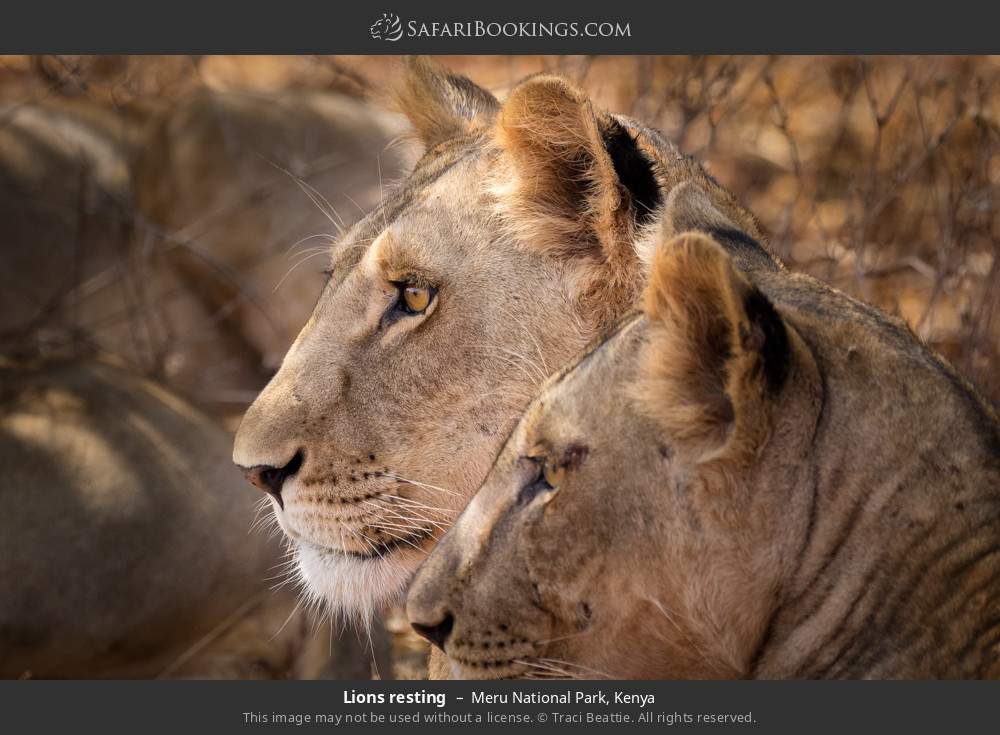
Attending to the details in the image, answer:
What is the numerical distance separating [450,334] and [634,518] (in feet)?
2.89

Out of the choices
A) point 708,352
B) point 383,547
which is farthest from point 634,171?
point 383,547

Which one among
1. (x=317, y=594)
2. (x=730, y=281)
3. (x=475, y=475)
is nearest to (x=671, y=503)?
(x=730, y=281)

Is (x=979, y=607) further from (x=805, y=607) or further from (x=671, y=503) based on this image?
(x=671, y=503)

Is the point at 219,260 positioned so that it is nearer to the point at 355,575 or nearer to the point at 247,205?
the point at 247,205

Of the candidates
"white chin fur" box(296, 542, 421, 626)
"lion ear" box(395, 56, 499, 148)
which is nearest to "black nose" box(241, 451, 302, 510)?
"white chin fur" box(296, 542, 421, 626)

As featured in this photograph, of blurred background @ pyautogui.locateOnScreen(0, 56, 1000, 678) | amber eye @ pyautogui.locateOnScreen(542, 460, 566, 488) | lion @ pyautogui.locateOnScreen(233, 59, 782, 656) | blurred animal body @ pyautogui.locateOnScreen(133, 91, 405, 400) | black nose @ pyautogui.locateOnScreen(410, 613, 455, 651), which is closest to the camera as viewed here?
amber eye @ pyautogui.locateOnScreen(542, 460, 566, 488)

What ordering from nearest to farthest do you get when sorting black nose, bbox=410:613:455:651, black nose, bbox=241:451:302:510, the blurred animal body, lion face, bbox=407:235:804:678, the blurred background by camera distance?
lion face, bbox=407:235:804:678 < black nose, bbox=410:613:455:651 < black nose, bbox=241:451:302:510 < the blurred background < the blurred animal body

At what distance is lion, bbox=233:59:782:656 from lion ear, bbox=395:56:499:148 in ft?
1.85

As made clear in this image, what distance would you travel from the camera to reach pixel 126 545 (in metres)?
4.78

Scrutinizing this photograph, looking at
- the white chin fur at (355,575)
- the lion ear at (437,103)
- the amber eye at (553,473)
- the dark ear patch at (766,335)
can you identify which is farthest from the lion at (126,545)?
the dark ear patch at (766,335)

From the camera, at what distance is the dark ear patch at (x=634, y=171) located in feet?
9.41

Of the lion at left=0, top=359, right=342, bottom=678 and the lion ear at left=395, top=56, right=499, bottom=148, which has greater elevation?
the lion ear at left=395, top=56, right=499, bottom=148

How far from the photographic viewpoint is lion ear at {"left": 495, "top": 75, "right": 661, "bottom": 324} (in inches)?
112
